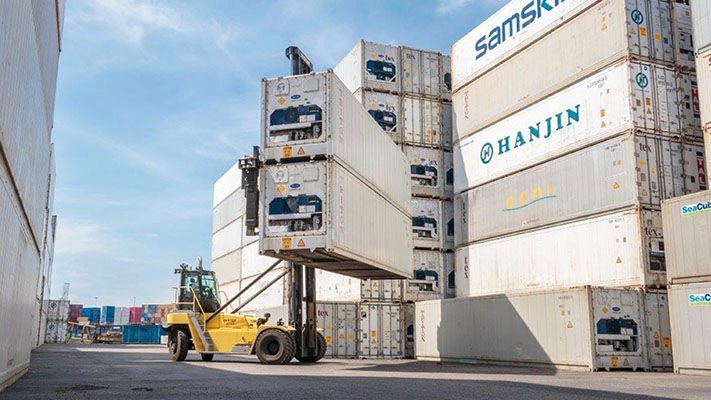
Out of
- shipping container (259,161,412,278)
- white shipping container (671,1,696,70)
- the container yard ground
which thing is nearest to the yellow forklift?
shipping container (259,161,412,278)

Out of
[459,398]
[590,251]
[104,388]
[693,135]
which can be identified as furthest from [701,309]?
[104,388]

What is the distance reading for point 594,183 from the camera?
1875cm

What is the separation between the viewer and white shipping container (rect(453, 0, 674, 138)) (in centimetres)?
1841

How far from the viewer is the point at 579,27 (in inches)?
783

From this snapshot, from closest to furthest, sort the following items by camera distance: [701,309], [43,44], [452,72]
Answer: [43,44], [701,309], [452,72]

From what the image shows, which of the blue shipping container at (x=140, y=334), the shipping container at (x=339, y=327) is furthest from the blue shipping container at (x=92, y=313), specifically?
the shipping container at (x=339, y=327)

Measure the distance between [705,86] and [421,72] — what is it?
11759 mm

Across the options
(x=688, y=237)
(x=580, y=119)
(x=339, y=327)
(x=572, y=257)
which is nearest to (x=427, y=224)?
(x=339, y=327)

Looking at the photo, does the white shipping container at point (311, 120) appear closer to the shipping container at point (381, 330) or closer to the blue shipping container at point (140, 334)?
the shipping container at point (381, 330)

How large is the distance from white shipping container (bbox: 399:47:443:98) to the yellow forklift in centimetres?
657

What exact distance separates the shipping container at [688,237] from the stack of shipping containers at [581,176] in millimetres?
978

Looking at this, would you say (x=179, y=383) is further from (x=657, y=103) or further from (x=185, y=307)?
(x=657, y=103)

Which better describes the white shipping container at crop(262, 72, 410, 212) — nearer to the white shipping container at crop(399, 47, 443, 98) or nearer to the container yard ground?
the container yard ground

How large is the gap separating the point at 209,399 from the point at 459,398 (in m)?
3.42
